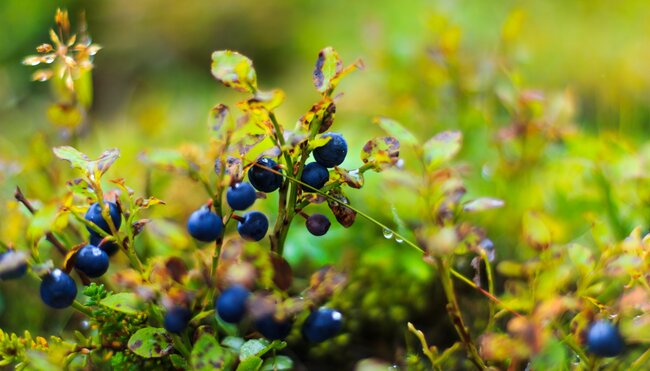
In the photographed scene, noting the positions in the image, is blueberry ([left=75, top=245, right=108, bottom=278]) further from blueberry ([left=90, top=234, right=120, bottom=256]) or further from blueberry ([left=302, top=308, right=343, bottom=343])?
blueberry ([left=302, top=308, right=343, bottom=343])

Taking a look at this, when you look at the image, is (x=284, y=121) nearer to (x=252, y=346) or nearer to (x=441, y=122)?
(x=441, y=122)

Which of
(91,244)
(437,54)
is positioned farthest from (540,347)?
(437,54)

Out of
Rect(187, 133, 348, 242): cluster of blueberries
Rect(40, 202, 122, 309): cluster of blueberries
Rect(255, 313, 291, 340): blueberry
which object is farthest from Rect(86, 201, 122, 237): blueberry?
Rect(255, 313, 291, 340): blueberry

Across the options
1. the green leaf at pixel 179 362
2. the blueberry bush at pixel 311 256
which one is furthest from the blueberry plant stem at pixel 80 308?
the green leaf at pixel 179 362

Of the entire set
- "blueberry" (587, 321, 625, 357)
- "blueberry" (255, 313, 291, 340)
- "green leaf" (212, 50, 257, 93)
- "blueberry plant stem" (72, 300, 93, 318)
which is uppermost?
"green leaf" (212, 50, 257, 93)

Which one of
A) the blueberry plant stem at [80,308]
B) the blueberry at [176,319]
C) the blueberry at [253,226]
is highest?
the blueberry at [253,226]

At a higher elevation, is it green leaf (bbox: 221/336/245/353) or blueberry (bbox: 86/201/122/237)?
blueberry (bbox: 86/201/122/237)

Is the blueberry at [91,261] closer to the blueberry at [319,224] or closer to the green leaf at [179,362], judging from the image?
the green leaf at [179,362]
